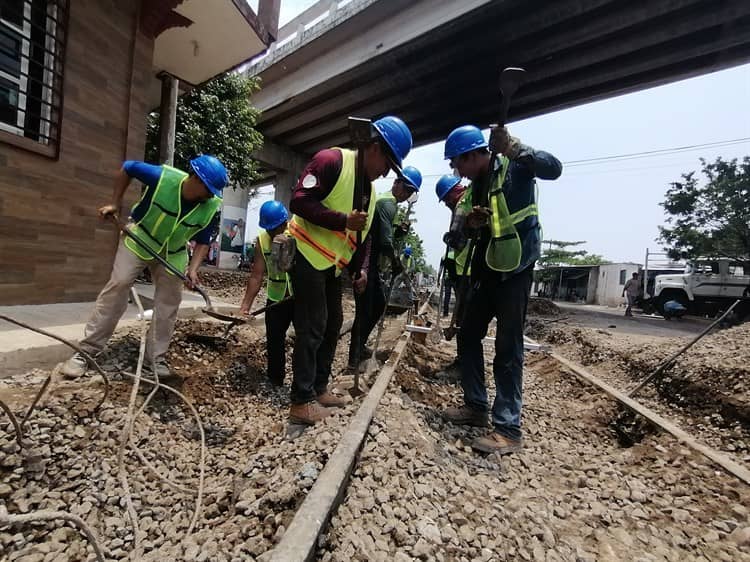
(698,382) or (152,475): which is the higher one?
(698,382)

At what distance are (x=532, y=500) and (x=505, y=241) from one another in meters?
1.54

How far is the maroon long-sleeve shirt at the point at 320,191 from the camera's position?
248 cm

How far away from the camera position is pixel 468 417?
3.13 m

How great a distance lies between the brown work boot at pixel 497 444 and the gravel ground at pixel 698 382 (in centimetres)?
181

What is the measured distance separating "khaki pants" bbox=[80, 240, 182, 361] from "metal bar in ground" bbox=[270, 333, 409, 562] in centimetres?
152

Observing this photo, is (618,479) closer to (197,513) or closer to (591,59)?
Answer: (197,513)

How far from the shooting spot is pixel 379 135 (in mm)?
2695

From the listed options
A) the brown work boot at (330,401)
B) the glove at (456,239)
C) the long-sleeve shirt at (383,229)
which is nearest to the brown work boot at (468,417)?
the brown work boot at (330,401)

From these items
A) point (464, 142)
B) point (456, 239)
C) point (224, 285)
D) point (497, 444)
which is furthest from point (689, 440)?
point (224, 285)

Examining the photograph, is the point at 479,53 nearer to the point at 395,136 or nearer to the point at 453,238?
the point at 453,238

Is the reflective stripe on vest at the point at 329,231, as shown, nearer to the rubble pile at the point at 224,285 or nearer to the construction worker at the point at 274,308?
the construction worker at the point at 274,308

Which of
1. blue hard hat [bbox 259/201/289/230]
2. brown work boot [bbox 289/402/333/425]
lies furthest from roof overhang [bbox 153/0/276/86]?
brown work boot [bbox 289/402/333/425]

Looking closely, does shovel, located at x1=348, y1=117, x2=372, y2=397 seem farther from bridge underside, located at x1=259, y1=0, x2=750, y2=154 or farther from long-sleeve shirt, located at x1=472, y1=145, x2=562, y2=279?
bridge underside, located at x1=259, y1=0, x2=750, y2=154

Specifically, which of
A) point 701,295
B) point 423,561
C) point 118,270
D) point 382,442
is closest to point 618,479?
point 382,442
